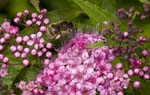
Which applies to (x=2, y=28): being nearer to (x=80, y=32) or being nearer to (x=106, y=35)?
(x=80, y=32)

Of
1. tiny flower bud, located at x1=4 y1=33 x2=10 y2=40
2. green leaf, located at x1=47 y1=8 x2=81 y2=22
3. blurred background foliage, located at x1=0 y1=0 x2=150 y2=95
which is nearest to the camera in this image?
blurred background foliage, located at x1=0 y1=0 x2=150 y2=95

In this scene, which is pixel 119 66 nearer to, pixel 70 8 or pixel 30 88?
pixel 30 88

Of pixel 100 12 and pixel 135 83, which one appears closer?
pixel 135 83

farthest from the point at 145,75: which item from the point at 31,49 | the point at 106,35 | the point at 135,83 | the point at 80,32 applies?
the point at 31,49

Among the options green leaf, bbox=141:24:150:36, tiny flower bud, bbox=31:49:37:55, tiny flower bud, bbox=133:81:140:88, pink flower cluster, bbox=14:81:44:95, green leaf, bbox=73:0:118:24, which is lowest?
tiny flower bud, bbox=133:81:140:88

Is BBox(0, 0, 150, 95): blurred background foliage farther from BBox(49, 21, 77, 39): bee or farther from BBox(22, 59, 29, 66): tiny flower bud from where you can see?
BBox(22, 59, 29, 66): tiny flower bud

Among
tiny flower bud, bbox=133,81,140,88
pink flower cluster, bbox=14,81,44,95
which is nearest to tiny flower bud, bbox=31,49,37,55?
pink flower cluster, bbox=14,81,44,95

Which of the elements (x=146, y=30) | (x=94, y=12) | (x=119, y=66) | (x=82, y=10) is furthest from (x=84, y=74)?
(x=82, y=10)
